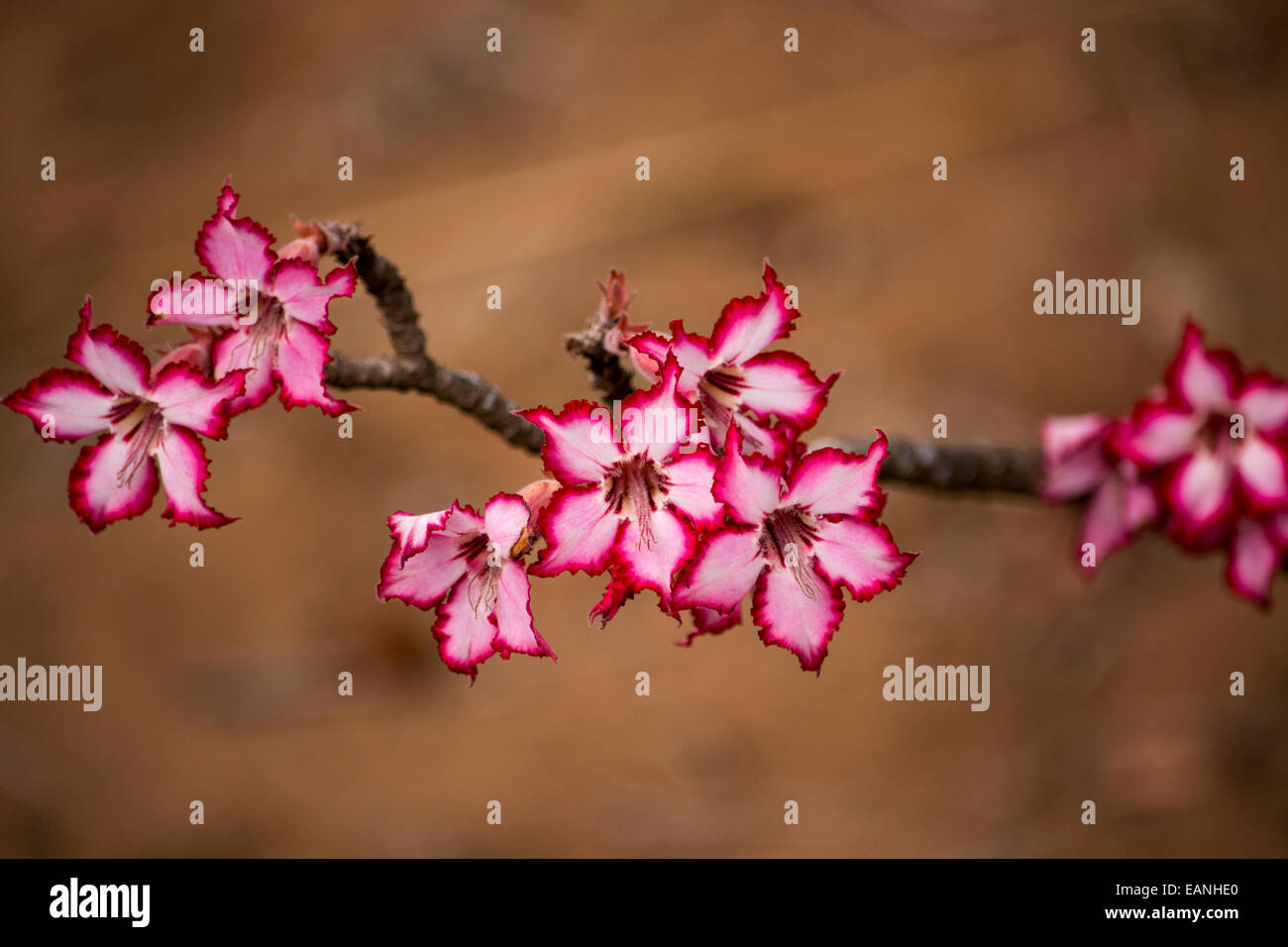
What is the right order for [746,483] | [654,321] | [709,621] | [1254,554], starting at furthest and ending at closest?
1. [654,321]
2. [1254,554]
3. [709,621]
4. [746,483]

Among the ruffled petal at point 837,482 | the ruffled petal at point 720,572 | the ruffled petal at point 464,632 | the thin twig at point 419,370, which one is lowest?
the ruffled petal at point 464,632

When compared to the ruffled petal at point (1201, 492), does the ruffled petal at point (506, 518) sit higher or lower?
lower

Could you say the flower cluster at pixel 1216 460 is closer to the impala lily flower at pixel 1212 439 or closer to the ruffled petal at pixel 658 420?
the impala lily flower at pixel 1212 439

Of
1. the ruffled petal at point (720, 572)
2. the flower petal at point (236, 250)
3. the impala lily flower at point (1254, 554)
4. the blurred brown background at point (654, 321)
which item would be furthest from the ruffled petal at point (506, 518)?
the blurred brown background at point (654, 321)

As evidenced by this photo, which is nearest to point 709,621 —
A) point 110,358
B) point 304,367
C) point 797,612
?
point 797,612

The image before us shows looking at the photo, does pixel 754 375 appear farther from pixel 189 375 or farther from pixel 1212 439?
pixel 1212 439
